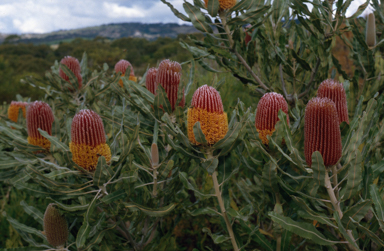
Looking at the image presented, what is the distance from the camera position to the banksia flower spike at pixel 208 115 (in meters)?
1.51

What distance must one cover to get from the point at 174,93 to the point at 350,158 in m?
1.14

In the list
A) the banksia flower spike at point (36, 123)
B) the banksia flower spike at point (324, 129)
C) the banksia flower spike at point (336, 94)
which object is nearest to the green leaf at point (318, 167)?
the banksia flower spike at point (324, 129)

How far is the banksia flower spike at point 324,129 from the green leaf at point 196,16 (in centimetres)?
118

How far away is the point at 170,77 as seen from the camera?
188cm

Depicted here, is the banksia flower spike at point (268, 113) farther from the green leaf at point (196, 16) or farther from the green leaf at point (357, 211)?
the green leaf at point (196, 16)

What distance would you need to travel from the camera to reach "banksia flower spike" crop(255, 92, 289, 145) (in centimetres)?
160

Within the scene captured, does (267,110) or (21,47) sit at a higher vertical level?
(21,47)

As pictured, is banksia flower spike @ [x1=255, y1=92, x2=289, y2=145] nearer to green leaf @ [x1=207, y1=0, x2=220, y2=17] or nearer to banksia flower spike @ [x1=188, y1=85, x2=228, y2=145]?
banksia flower spike @ [x1=188, y1=85, x2=228, y2=145]

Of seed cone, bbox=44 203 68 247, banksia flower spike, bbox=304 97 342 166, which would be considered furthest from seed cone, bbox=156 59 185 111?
seed cone, bbox=44 203 68 247

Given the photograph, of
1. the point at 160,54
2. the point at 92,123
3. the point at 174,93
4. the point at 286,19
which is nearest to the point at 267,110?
the point at 174,93

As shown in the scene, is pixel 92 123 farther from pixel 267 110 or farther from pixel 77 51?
pixel 77 51

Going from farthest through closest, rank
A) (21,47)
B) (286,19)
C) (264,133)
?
(21,47)
(286,19)
(264,133)

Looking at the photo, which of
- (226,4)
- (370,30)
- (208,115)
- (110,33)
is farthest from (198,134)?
(110,33)

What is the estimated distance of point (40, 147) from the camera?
2.08 metres
